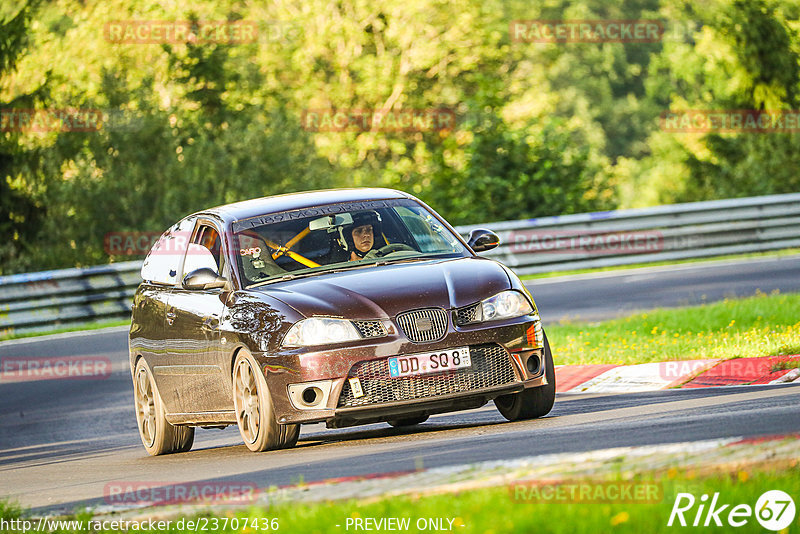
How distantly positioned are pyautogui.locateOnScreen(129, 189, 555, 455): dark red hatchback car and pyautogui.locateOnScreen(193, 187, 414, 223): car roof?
0.02 metres

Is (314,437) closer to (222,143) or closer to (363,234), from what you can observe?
(363,234)

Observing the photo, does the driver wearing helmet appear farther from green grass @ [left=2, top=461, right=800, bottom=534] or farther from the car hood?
green grass @ [left=2, top=461, right=800, bottom=534]

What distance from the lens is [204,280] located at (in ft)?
31.5

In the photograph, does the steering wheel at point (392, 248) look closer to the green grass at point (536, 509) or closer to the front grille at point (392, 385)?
the front grille at point (392, 385)

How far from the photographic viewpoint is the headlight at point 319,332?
341 inches

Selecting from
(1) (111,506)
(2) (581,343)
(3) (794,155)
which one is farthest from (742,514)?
(3) (794,155)

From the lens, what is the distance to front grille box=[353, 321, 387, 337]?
864 cm

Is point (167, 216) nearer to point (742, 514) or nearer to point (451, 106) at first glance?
point (451, 106)

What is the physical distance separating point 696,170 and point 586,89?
33.8m

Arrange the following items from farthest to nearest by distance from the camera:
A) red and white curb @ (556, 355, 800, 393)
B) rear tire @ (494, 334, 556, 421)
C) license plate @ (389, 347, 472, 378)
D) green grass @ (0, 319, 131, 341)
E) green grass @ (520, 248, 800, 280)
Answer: green grass @ (520, 248, 800, 280) < green grass @ (0, 319, 131, 341) < red and white curb @ (556, 355, 800, 393) < rear tire @ (494, 334, 556, 421) < license plate @ (389, 347, 472, 378)

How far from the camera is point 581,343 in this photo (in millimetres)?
13828

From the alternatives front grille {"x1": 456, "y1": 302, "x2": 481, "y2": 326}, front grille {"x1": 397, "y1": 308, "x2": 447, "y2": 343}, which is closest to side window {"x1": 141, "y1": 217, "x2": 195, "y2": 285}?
front grille {"x1": 397, "y1": 308, "x2": 447, "y2": 343}

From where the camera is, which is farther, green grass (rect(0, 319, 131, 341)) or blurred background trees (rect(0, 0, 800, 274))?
blurred background trees (rect(0, 0, 800, 274))

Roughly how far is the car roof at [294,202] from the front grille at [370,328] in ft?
5.59
